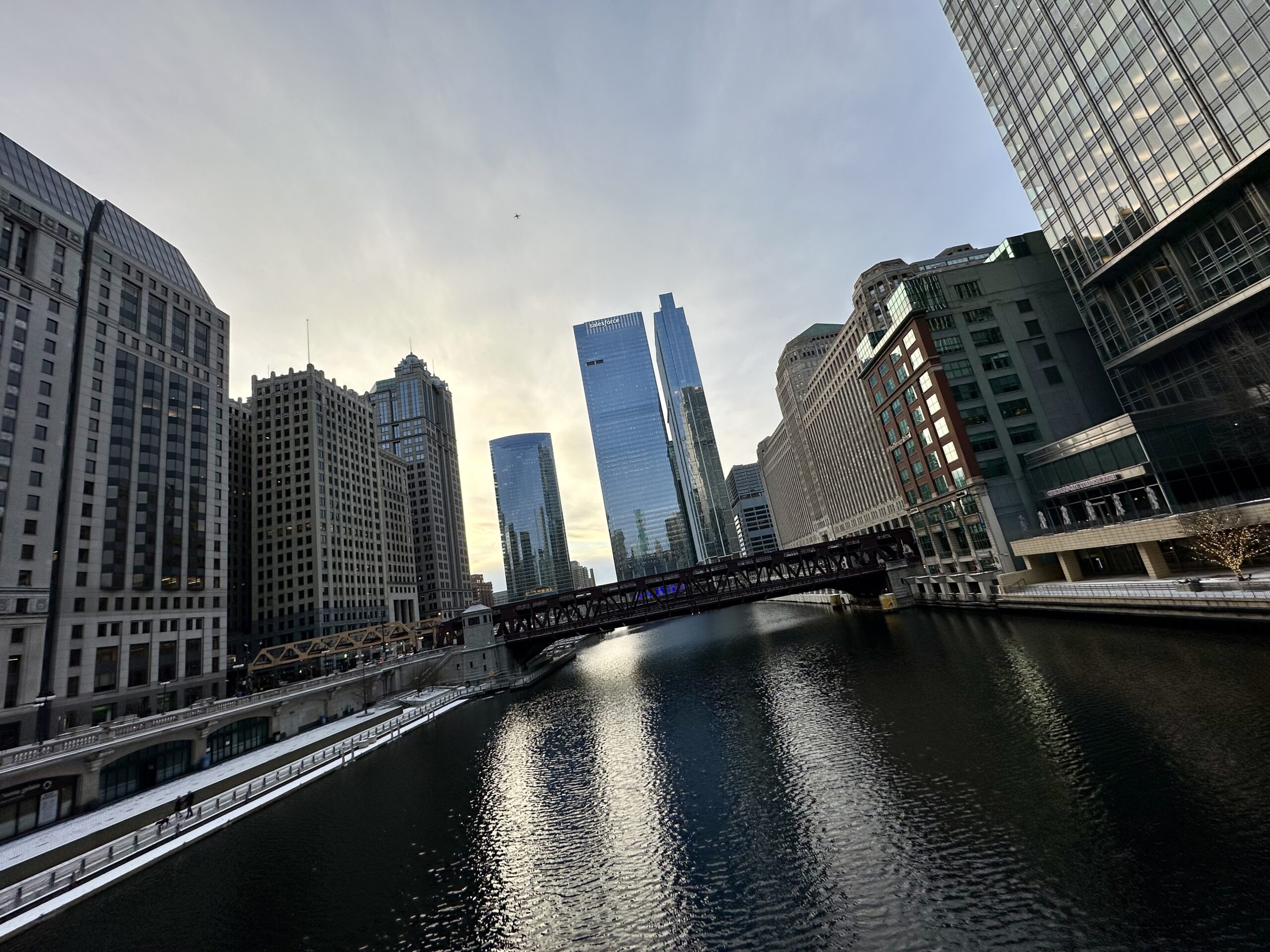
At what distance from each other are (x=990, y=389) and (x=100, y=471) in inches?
4977

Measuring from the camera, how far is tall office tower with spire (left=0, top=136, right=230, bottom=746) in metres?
60.9

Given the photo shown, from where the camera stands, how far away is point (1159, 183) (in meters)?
54.8

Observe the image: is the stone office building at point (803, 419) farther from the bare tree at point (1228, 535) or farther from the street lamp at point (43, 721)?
the street lamp at point (43, 721)

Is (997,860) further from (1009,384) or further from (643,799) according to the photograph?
(1009,384)

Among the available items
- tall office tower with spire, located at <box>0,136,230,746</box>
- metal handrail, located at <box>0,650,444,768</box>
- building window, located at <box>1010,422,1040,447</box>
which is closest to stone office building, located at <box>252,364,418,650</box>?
tall office tower with spire, located at <box>0,136,230,746</box>

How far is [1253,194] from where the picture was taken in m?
48.5

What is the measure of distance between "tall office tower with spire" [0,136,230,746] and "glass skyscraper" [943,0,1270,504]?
414 feet

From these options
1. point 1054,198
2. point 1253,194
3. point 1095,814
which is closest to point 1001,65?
point 1054,198

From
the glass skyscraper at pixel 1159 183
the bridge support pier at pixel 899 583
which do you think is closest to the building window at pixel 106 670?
the bridge support pier at pixel 899 583

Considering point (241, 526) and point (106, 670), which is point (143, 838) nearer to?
point (106, 670)

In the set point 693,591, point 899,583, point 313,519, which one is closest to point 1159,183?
point 899,583

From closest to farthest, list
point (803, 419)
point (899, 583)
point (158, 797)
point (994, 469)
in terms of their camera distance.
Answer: point (158, 797), point (994, 469), point (899, 583), point (803, 419)

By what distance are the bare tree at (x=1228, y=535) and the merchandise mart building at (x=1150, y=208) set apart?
11.6 meters

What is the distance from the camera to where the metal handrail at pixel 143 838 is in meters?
25.2
